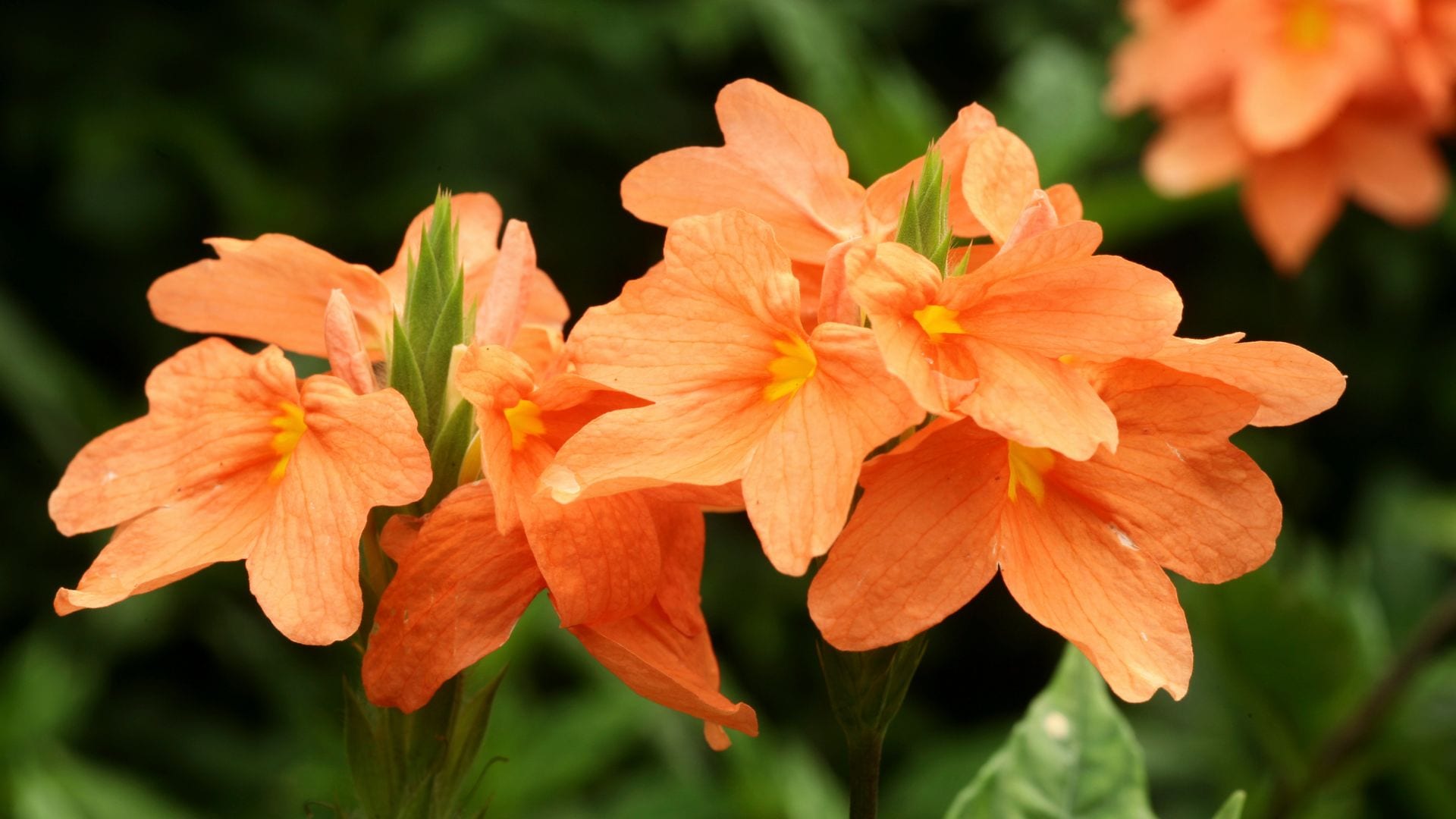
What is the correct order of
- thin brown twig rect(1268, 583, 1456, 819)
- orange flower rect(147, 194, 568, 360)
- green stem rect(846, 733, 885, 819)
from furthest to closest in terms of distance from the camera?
thin brown twig rect(1268, 583, 1456, 819)
orange flower rect(147, 194, 568, 360)
green stem rect(846, 733, 885, 819)

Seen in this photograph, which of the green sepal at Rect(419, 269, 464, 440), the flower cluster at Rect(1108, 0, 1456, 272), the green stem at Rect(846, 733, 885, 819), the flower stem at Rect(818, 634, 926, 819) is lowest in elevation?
the flower cluster at Rect(1108, 0, 1456, 272)

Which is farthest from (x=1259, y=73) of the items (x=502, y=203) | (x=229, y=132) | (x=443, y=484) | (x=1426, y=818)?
(x=229, y=132)

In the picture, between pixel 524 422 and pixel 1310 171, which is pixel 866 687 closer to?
pixel 524 422

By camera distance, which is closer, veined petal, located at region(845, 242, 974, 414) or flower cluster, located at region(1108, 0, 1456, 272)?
veined petal, located at region(845, 242, 974, 414)

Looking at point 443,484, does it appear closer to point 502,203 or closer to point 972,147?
point 972,147

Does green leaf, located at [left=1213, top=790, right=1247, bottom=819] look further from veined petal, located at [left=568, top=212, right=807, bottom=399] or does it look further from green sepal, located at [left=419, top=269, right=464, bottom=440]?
green sepal, located at [left=419, top=269, right=464, bottom=440]

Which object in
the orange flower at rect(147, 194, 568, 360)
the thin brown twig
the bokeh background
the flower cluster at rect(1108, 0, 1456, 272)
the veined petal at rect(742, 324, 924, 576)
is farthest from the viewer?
the bokeh background

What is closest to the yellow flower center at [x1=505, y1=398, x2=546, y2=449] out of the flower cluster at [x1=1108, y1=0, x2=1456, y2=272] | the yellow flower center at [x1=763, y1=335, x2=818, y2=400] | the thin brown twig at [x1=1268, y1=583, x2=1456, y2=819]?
the yellow flower center at [x1=763, y1=335, x2=818, y2=400]
